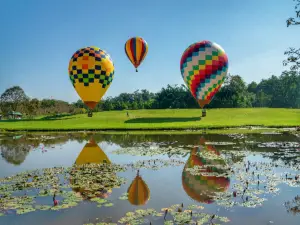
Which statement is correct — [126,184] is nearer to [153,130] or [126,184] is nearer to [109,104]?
[153,130]

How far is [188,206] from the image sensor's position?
10.5 m

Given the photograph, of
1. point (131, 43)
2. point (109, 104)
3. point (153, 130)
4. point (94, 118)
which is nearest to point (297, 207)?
point (153, 130)

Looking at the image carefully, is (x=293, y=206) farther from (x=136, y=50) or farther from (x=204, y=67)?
(x=136, y=50)

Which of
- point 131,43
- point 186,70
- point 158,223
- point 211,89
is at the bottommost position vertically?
point 158,223

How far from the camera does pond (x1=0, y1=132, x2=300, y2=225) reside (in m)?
9.71

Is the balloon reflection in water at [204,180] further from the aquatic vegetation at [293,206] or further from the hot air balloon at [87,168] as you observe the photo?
the hot air balloon at [87,168]

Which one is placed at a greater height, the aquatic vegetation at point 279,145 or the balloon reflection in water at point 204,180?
the aquatic vegetation at point 279,145

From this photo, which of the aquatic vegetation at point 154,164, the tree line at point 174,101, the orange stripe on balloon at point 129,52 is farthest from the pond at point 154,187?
the tree line at point 174,101

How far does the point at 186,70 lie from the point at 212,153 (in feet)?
77.1

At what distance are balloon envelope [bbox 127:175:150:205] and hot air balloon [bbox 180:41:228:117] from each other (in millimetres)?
28903

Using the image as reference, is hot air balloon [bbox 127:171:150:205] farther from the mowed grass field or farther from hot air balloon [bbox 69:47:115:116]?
hot air balloon [bbox 69:47:115:116]

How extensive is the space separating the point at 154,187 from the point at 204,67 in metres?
29.9

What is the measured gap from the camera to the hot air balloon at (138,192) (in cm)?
1116

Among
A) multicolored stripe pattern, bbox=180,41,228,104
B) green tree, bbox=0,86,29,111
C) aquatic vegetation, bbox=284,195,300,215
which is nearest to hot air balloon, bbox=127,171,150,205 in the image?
aquatic vegetation, bbox=284,195,300,215
